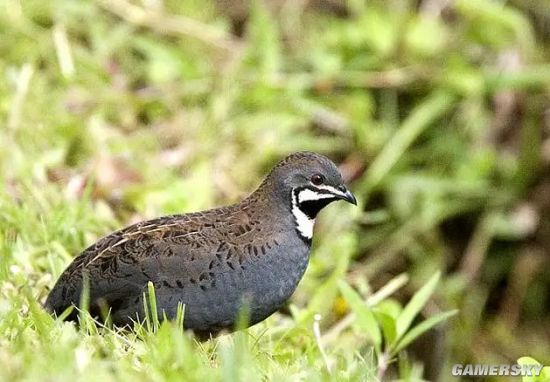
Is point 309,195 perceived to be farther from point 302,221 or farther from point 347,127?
point 347,127

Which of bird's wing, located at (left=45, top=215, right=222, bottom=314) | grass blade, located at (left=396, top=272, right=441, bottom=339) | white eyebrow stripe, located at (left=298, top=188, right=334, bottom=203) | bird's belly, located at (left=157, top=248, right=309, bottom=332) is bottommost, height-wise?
grass blade, located at (left=396, top=272, right=441, bottom=339)

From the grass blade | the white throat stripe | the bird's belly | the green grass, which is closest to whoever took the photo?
the bird's belly

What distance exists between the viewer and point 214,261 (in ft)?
12.2

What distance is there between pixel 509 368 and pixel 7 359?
268 centimetres

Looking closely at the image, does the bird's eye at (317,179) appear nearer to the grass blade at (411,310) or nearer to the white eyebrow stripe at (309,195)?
the white eyebrow stripe at (309,195)

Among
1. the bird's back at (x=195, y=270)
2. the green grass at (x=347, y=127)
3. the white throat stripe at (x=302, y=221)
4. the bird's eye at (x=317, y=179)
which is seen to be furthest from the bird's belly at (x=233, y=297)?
the green grass at (x=347, y=127)

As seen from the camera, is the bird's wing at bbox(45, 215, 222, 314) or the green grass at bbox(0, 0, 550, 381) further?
the green grass at bbox(0, 0, 550, 381)

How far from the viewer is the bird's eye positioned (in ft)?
12.8

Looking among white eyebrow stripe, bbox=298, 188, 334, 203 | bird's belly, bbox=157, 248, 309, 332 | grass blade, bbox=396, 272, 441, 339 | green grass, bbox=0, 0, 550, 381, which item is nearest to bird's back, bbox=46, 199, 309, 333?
bird's belly, bbox=157, 248, 309, 332

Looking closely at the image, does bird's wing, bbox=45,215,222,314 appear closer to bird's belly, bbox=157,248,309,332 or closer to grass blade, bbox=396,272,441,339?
bird's belly, bbox=157,248,309,332

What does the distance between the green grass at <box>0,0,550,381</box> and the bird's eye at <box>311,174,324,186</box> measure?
1447 mm

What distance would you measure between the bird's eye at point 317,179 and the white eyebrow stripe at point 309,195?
31mm

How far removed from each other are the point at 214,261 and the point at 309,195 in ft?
1.38

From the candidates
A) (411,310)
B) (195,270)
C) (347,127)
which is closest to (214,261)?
(195,270)
